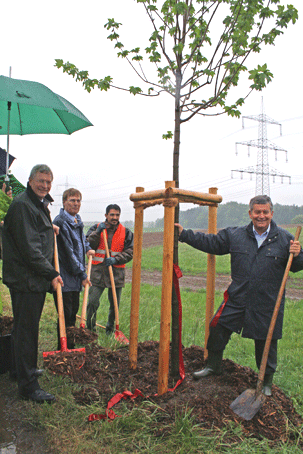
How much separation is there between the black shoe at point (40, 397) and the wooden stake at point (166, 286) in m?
1.02

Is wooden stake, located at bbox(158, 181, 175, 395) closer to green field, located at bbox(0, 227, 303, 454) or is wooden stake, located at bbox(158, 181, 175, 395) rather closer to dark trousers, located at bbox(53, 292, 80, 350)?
green field, located at bbox(0, 227, 303, 454)

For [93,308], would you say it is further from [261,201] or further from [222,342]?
[261,201]

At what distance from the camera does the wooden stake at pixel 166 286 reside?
3.22m

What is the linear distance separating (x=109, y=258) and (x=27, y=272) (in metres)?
2.14

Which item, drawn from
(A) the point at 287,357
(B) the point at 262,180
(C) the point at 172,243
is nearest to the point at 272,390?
(A) the point at 287,357

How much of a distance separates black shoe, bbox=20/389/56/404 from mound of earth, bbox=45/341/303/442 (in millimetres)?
211

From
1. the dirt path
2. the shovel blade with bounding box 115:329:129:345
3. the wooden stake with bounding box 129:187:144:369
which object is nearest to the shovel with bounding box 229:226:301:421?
the wooden stake with bounding box 129:187:144:369

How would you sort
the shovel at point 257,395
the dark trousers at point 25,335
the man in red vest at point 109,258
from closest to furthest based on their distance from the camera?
the shovel at point 257,395 < the dark trousers at point 25,335 < the man in red vest at point 109,258

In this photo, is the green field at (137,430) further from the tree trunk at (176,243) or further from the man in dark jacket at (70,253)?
the man in dark jacket at (70,253)

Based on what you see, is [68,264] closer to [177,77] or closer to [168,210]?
[168,210]

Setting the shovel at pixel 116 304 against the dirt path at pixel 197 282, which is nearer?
the shovel at pixel 116 304

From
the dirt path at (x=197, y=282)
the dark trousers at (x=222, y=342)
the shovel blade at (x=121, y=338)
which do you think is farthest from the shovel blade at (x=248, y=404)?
the dirt path at (x=197, y=282)

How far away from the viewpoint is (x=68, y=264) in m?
4.35

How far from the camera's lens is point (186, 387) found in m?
3.45
